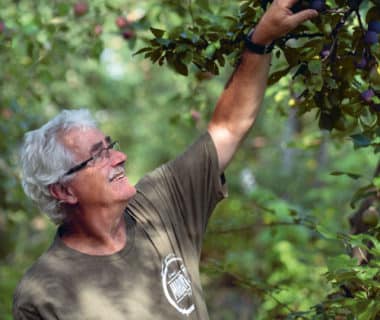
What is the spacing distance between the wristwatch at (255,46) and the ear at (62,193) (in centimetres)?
75

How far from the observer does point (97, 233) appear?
272 centimetres

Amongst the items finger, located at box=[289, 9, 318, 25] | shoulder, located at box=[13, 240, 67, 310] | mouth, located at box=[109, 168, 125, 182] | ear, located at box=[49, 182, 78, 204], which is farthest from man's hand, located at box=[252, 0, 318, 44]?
shoulder, located at box=[13, 240, 67, 310]

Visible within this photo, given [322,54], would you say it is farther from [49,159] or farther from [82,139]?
[49,159]

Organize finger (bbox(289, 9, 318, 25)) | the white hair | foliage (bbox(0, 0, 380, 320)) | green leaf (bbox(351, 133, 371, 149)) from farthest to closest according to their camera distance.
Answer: the white hair < green leaf (bbox(351, 133, 371, 149)) < foliage (bbox(0, 0, 380, 320)) < finger (bbox(289, 9, 318, 25))

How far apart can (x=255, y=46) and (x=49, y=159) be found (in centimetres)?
77

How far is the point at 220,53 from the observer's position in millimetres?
2703

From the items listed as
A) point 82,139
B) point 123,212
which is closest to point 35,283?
point 123,212

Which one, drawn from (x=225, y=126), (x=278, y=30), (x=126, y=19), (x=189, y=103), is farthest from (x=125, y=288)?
(x=126, y=19)

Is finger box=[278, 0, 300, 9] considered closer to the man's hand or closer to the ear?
the man's hand

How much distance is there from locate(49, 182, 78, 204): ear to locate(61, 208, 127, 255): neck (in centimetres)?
4

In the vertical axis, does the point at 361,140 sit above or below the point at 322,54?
below

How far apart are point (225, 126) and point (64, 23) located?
77.6 inches

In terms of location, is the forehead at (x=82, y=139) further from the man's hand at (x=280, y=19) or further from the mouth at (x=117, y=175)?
the man's hand at (x=280, y=19)

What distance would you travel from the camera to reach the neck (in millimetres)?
2719
